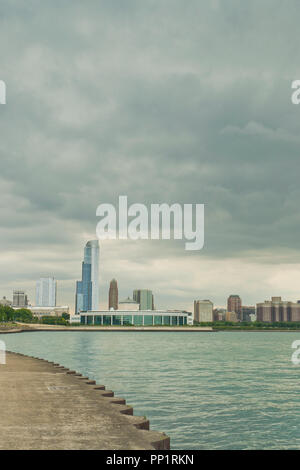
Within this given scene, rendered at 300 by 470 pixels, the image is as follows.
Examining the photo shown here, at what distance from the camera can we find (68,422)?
15.7 meters

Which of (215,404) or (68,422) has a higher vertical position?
(68,422)

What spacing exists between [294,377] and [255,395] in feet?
53.5

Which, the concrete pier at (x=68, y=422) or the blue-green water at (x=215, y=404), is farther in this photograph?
the blue-green water at (x=215, y=404)

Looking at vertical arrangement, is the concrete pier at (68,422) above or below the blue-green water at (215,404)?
above

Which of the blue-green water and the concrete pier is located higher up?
the concrete pier

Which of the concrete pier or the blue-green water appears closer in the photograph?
the concrete pier

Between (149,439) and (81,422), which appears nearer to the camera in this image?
(149,439)

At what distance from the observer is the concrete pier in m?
13.0

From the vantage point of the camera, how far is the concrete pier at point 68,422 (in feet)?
42.5

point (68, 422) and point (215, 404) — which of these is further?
point (215, 404)

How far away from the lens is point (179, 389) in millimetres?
40000
